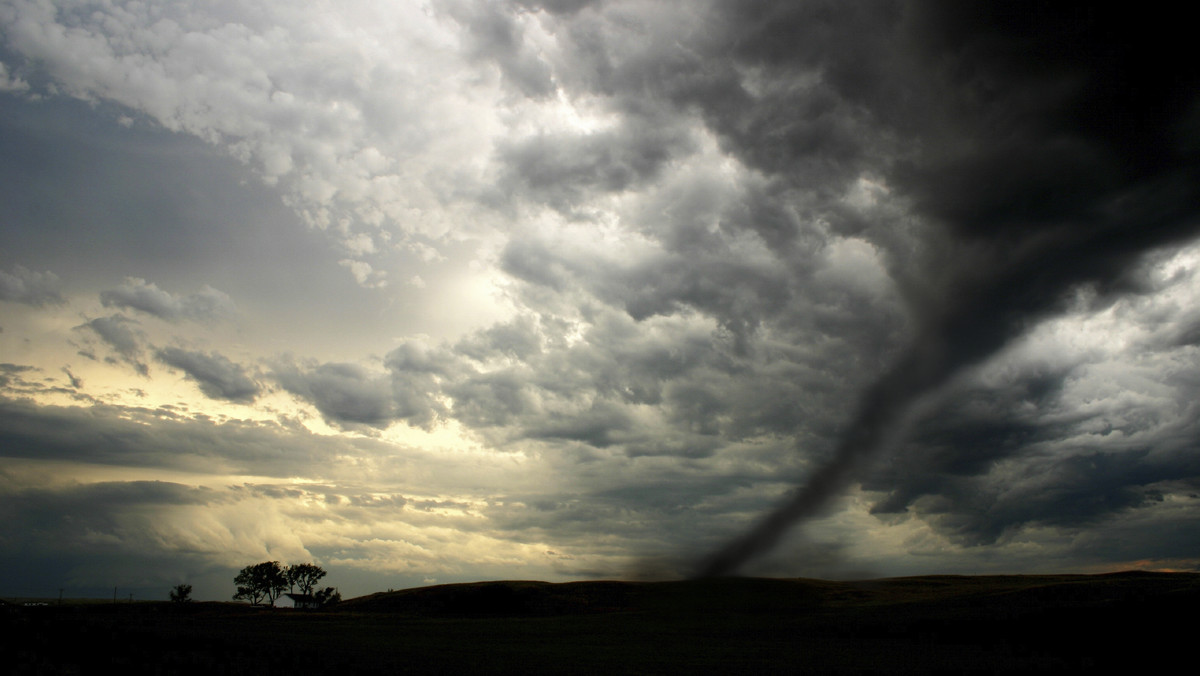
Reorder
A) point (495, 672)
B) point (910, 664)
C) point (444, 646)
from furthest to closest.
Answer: point (444, 646), point (910, 664), point (495, 672)

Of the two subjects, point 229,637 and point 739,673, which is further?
point 229,637

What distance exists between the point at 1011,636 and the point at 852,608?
5832 cm

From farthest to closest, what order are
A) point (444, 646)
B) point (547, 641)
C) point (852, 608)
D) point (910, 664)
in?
point (852, 608) → point (547, 641) → point (444, 646) → point (910, 664)

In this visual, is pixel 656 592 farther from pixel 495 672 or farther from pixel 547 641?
pixel 495 672

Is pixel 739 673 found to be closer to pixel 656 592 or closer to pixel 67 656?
pixel 67 656

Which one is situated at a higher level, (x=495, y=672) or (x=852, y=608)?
(x=495, y=672)

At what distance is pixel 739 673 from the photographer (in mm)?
53594

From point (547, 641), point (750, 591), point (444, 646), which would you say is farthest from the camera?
point (750, 591)

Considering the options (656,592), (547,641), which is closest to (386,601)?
(656,592)

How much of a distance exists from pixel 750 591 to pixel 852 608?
4529 cm

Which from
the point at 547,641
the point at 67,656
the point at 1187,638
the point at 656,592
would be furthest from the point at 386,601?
the point at 1187,638

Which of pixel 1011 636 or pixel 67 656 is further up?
pixel 67 656

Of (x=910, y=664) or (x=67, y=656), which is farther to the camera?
(x=910, y=664)

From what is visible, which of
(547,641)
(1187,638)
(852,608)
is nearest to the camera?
(1187,638)
